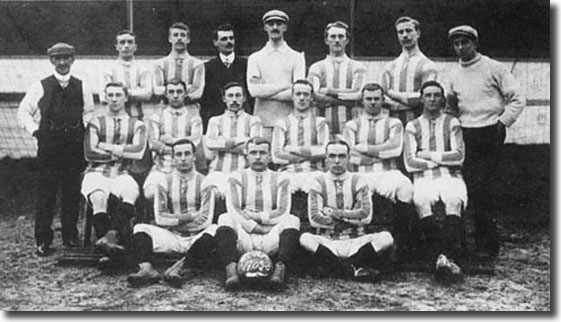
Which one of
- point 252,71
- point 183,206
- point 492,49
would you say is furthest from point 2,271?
point 492,49

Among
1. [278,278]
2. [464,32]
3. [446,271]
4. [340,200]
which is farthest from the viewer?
[464,32]

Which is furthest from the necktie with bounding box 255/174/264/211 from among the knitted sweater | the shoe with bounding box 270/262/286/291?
the knitted sweater

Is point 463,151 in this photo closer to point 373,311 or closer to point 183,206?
point 373,311

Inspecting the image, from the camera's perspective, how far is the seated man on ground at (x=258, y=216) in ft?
Result: 15.3

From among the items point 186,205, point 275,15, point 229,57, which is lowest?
point 186,205

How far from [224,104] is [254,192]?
0.77 m

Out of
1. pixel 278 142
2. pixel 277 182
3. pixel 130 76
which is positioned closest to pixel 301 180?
pixel 277 182

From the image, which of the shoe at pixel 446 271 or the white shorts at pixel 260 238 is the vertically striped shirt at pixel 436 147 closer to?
the shoe at pixel 446 271

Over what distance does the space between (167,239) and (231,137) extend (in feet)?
2.52

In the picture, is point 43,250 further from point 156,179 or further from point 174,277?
point 174,277

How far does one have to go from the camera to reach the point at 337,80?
515 cm

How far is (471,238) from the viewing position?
520cm

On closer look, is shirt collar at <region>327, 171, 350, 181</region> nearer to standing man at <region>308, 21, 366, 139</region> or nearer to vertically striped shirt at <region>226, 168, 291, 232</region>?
vertically striped shirt at <region>226, 168, 291, 232</region>

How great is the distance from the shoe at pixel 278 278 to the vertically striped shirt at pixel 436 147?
1.03 meters
